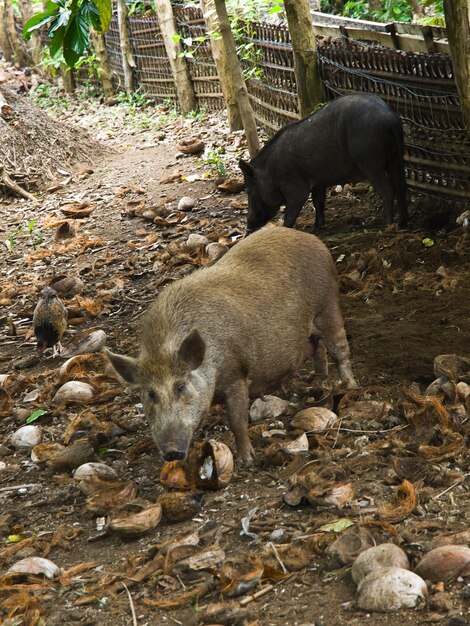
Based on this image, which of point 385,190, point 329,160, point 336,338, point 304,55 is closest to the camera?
point 336,338

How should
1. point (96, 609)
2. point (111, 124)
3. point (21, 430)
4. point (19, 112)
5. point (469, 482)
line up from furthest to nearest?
1. point (111, 124)
2. point (19, 112)
3. point (21, 430)
4. point (469, 482)
5. point (96, 609)

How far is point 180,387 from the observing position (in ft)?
14.0

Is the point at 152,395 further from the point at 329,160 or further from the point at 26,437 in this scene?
the point at 329,160

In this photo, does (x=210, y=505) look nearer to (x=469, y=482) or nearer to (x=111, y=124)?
(x=469, y=482)

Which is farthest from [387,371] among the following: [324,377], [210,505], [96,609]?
[96,609]

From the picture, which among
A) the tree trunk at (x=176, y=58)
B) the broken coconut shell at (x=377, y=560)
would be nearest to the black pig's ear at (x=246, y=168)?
the broken coconut shell at (x=377, y=560)

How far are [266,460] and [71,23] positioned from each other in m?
2.38

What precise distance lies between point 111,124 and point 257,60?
7.57 metres

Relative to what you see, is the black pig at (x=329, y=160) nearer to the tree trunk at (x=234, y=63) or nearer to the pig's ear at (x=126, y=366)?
the tree trunk at (x=234, y=63)

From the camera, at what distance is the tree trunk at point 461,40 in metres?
5.44

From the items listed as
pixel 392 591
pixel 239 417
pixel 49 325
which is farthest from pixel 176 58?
pixel 392 591

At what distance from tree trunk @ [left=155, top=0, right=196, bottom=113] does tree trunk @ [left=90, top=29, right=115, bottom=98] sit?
5.09 meters

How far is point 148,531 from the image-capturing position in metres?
3.99

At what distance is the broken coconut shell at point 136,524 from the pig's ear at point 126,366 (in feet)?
2.29
